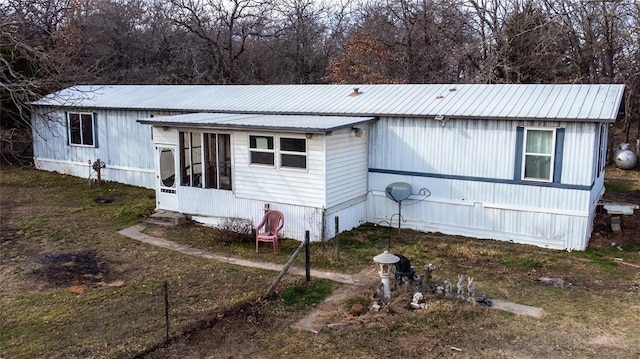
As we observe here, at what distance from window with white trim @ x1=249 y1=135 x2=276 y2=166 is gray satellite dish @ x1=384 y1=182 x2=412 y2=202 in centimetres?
306

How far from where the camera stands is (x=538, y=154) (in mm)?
12164

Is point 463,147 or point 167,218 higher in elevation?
point 463,147

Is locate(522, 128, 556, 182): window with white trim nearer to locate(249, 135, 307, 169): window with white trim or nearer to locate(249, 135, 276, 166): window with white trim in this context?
locate(249, 135, 307, 169): window with white trim

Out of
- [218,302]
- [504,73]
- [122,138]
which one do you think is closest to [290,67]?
[504,73]

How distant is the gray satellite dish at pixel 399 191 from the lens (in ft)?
44.0

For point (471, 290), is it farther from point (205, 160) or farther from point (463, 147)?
point (205, 160)

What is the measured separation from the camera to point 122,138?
63.5 ft

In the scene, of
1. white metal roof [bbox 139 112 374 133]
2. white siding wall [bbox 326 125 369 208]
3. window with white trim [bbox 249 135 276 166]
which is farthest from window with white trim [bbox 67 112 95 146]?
white siding wall [bbox 326 125 369 208]

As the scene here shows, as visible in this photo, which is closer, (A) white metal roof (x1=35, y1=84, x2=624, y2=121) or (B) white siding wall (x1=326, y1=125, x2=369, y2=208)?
(A) white metal roof (x1=35, y1=84, x2=624, y2=121)

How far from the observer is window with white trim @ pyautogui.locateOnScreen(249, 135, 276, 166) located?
1301 cm

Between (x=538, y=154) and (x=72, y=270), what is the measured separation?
10331 millimetres

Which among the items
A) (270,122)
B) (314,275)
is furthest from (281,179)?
(314,275)

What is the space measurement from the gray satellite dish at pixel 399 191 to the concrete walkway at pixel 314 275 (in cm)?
320

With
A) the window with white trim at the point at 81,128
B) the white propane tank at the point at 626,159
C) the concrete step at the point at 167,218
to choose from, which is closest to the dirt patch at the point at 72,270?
the concrete step at the point at 167,218
